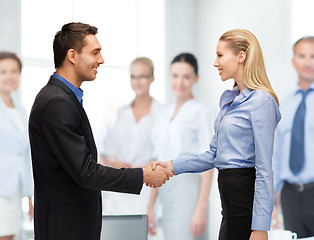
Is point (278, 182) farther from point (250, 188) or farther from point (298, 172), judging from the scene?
point (250, 188)

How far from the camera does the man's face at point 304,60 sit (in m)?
3.93

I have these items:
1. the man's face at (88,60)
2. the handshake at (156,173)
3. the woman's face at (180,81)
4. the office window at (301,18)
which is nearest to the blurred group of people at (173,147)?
the woman's face at (180,81)

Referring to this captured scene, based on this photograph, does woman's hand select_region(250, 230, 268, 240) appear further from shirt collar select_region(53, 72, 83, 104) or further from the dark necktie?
the dark necktie

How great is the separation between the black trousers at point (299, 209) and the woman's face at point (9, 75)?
240 cm

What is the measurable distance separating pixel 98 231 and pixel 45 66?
2234mm

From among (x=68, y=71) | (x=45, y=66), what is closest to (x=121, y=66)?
(x=45, y=66)

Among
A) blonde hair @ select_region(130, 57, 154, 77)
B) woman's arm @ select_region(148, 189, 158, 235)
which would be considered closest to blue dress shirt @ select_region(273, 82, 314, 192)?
woman's arm @ select_region(148, 189, 158, 235)

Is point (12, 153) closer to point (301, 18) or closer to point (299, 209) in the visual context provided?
point (299, 209)

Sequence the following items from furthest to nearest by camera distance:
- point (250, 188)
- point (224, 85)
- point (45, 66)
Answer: point (224, 85) → point (45, 66) → point (250, 188)

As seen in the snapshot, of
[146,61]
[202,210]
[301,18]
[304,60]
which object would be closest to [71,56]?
[146,61]

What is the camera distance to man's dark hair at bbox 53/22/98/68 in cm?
181

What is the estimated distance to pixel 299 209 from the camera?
3549 mm

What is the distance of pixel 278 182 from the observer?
12.4ft

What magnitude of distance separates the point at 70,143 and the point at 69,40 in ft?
1.51
